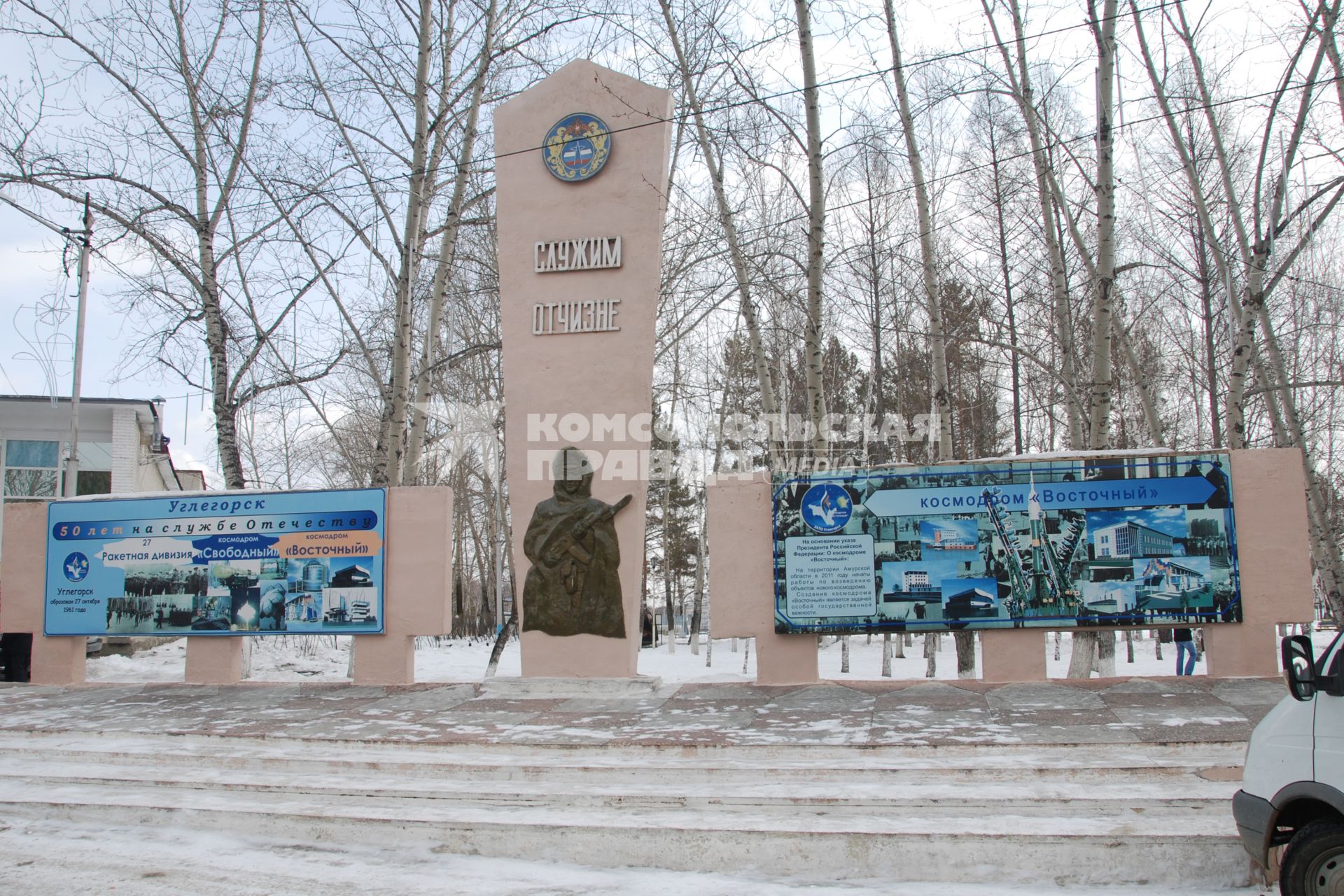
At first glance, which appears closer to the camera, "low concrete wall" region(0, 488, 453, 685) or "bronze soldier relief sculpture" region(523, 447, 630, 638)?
Answer: "bronze soldier relief sculpture" region(523, 447, 630, 638)

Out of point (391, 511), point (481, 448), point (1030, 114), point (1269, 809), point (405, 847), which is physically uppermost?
point (1030, 114)

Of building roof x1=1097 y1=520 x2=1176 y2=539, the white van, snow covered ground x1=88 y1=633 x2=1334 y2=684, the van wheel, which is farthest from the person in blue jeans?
the van wheel

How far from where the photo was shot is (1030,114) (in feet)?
47.8

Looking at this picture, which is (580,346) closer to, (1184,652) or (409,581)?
(409,581)

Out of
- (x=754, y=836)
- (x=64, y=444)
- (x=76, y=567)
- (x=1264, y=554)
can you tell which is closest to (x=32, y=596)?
(x=76, y=567)

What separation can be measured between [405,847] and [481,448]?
23.3 m

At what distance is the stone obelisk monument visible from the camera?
36.9ft

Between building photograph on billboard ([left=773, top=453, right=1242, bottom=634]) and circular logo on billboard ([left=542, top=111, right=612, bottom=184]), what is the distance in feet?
15.3

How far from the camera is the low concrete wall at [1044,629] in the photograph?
32.9 feet

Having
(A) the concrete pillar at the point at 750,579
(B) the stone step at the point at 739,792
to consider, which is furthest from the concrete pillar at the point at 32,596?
(A) the concrete pillar at the point at 750,579

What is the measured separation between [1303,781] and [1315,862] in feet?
1.15

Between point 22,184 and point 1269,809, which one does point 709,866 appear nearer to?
point 1269,809

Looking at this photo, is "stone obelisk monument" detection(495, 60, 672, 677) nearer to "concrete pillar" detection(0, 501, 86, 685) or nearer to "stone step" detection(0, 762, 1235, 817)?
"stone step" detection(0, 762, 1235, 817)

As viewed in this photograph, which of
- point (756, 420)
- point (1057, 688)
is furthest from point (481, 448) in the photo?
point (1057, 688)
